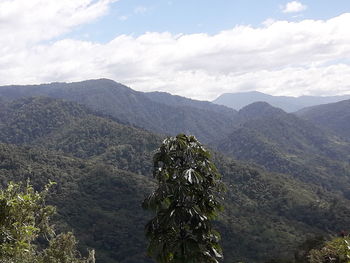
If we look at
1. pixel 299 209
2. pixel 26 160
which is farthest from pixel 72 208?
pixel 299 209

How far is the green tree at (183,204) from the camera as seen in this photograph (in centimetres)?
790

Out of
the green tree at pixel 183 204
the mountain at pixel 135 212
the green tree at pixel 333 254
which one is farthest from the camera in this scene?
the mountain at pixel 135 212

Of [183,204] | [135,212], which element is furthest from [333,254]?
[135,212]

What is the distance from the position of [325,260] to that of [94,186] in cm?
17861

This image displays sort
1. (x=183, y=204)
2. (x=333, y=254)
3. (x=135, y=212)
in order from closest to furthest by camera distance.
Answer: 1. (x=183, y=204)
2. (x=333, y=254)
3. (x=135, y=212)

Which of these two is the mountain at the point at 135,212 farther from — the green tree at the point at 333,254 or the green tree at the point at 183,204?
the green tree at the point at 183,204

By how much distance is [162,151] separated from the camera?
844cm

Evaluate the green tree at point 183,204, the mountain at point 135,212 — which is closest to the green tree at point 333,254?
the green tree at point 183,204

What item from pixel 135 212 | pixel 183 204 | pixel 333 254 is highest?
pixel 183 204

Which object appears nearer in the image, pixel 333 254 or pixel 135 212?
pixel 333 254

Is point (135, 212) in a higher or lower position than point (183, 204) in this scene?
lower

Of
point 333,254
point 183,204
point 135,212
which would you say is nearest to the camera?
point 183,204

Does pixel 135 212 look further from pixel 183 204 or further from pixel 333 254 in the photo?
pixel 183 204

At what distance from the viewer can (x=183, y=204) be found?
8.07m
